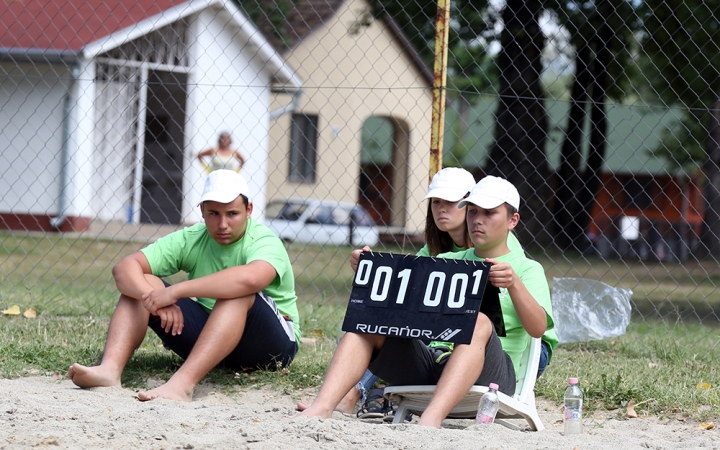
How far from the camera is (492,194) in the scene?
3762mm

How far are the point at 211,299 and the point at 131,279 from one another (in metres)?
0.47

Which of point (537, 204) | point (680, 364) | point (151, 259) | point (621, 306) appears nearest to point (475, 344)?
point (151, 259)

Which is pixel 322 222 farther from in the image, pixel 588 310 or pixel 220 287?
pixel 220 287

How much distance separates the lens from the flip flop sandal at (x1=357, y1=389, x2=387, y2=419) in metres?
4.01

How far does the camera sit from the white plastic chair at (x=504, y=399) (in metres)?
3.64

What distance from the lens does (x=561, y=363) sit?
5.29 m

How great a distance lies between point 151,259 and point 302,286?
16.0ft

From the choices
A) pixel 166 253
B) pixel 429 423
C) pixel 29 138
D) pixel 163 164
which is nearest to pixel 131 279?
pixel 166 253

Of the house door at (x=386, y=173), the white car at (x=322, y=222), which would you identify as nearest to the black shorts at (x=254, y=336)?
the white car at (x=322, y=222)

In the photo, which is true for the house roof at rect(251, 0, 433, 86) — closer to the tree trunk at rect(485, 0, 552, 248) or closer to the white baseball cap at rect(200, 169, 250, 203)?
the tree trunk at rect(485, 0, 552, 248)

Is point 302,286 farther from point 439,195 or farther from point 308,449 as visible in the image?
point 308,449

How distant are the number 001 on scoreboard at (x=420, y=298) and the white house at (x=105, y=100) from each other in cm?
Result: 778

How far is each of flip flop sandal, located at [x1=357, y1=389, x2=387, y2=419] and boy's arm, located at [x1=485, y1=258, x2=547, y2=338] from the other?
2.63 feet

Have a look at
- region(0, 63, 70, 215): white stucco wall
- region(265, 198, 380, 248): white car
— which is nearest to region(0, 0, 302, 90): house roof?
region(0, 63, 70, 215): white stucco wall
